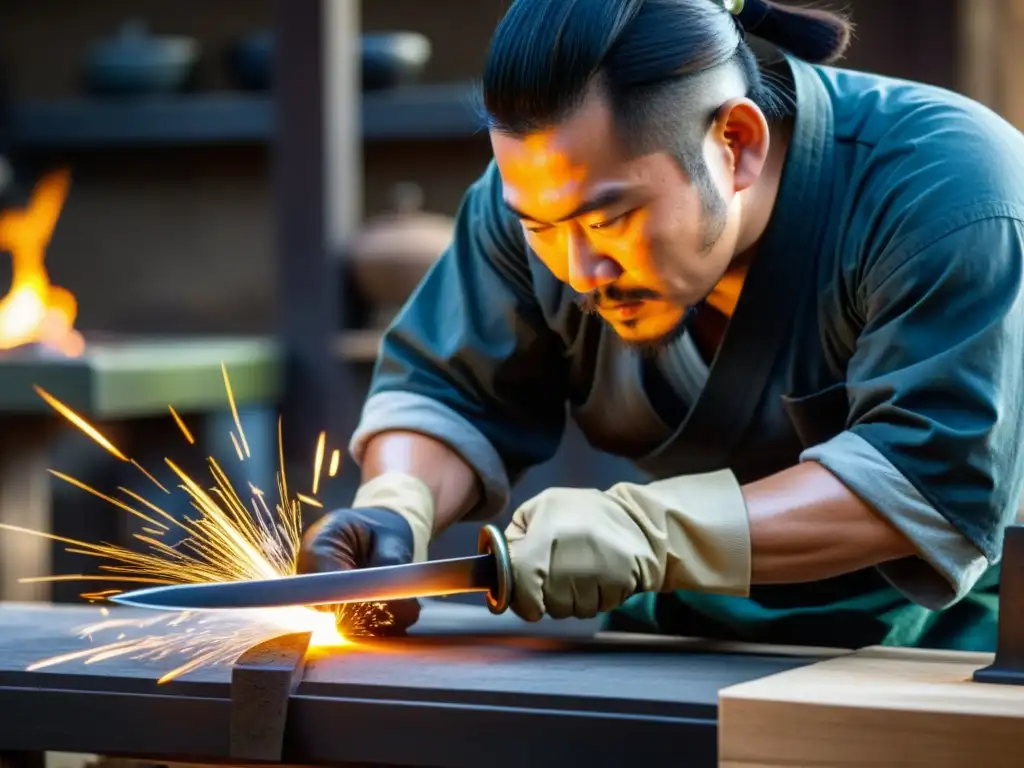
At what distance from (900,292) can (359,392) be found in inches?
136

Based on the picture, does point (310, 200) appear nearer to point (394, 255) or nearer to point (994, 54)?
point (394, 255)

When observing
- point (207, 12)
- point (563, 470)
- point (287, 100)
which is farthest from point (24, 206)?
point (563, 470)

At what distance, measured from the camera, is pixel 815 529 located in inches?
55.2

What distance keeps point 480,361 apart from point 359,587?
49 centimetres

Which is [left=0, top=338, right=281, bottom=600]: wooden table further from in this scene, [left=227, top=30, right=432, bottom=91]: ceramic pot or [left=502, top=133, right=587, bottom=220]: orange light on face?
[left=502, top=133, right=587, bottom=220]: orange light on face

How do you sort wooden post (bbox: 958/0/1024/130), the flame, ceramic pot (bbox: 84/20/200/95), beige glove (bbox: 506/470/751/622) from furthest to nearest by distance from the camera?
ceramic pot (bbox: 84/20/200/95) < wooden post (bbox: 958/0/1024/130) < the flame < beige glove (bbox: 506/470/751/622)

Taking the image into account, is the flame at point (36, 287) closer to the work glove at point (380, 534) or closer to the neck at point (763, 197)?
the work glove at point (380, 534)

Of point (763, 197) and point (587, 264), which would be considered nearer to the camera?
point (587, 264)

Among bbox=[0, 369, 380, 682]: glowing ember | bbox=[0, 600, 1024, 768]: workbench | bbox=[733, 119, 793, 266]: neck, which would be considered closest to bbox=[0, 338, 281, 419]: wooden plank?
bbox=[0, 369, 380, 682]: glowing ember

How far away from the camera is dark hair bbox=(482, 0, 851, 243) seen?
1406mm

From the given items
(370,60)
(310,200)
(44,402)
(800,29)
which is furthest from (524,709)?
(370,60)

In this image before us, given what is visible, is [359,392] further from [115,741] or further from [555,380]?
[115,741]

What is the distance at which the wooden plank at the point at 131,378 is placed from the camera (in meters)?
3.59

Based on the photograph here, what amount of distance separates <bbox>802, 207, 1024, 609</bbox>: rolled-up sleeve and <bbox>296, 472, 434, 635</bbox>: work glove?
1.38 ft
